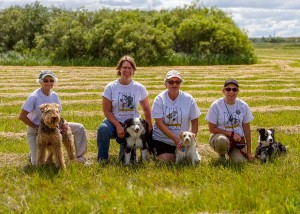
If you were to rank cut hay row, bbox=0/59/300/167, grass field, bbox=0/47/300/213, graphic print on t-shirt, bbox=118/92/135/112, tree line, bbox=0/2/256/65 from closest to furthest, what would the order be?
grass field, bbox=0/47/300/213 < graphic print on t-shirt, bbox=118/92/135/112 < cut hay row, bbox=0/59/300/167 < tree line, bbox=0/2/256/65

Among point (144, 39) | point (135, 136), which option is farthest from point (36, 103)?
point (144, 39)

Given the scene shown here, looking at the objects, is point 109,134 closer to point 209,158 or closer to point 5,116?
point 209,158

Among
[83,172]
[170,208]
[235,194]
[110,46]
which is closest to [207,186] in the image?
[235,194]

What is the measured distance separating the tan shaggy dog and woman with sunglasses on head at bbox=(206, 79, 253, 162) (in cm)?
250

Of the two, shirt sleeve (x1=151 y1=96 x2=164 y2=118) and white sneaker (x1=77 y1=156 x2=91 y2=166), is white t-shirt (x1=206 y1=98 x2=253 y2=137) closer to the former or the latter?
shirt sleeve (x1=151 y1=96 x2=164 y2=118)

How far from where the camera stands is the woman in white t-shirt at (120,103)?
781 cm

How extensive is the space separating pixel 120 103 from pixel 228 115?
6.14 feet

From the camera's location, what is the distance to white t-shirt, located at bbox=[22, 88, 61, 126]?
7578mm

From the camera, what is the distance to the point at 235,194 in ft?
17.5

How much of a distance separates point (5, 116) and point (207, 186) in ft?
26.5

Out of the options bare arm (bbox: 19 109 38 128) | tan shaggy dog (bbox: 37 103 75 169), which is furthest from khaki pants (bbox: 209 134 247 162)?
bare arm (bbox: 19 109 38 128)

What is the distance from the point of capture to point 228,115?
780cm

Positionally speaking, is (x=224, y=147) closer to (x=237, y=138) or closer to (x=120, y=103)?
(x=237, y=138)

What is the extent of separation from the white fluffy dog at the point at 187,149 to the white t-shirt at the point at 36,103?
7.54 ft
